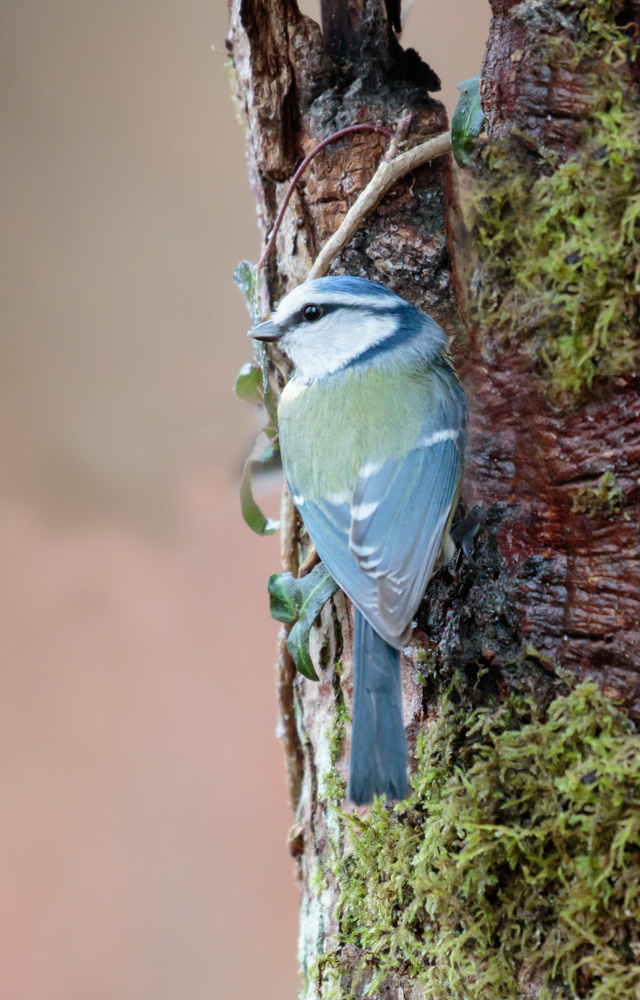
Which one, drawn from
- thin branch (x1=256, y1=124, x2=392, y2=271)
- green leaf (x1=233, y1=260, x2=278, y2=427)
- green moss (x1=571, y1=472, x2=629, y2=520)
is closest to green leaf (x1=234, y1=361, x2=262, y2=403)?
green leaf (x1=233, y1=260, x2=278, y2=427)

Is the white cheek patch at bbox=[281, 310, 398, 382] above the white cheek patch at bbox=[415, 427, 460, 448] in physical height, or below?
above

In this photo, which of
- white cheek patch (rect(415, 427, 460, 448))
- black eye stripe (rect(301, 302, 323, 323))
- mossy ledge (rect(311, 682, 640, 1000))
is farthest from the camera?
black eye stripe (rect(301, 302, 323, 323))

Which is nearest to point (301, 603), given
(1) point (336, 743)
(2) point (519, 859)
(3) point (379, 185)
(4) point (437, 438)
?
(1) point (336, 743)

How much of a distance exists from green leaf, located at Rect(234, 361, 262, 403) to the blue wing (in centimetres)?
37

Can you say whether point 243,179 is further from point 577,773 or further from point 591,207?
point 577,773

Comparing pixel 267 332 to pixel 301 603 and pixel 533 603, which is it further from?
pixel 533 603

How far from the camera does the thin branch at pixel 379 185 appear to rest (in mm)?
910

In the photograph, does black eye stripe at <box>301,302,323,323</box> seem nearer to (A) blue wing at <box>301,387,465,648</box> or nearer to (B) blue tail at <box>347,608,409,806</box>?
(A) blue wing at <box>301,387,465,648</box>

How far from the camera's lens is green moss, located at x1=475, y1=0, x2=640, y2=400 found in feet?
2.23

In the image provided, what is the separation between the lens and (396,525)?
0.76m

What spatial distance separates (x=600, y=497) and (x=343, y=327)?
37 centimetres

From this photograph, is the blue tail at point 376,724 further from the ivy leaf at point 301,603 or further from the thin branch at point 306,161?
the thin branch at point 306,161

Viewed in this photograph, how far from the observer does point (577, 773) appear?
64 cm

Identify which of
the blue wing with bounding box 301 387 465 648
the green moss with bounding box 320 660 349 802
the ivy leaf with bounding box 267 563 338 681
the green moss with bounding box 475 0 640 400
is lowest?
the green moss with bounding box 320 660 349 802
